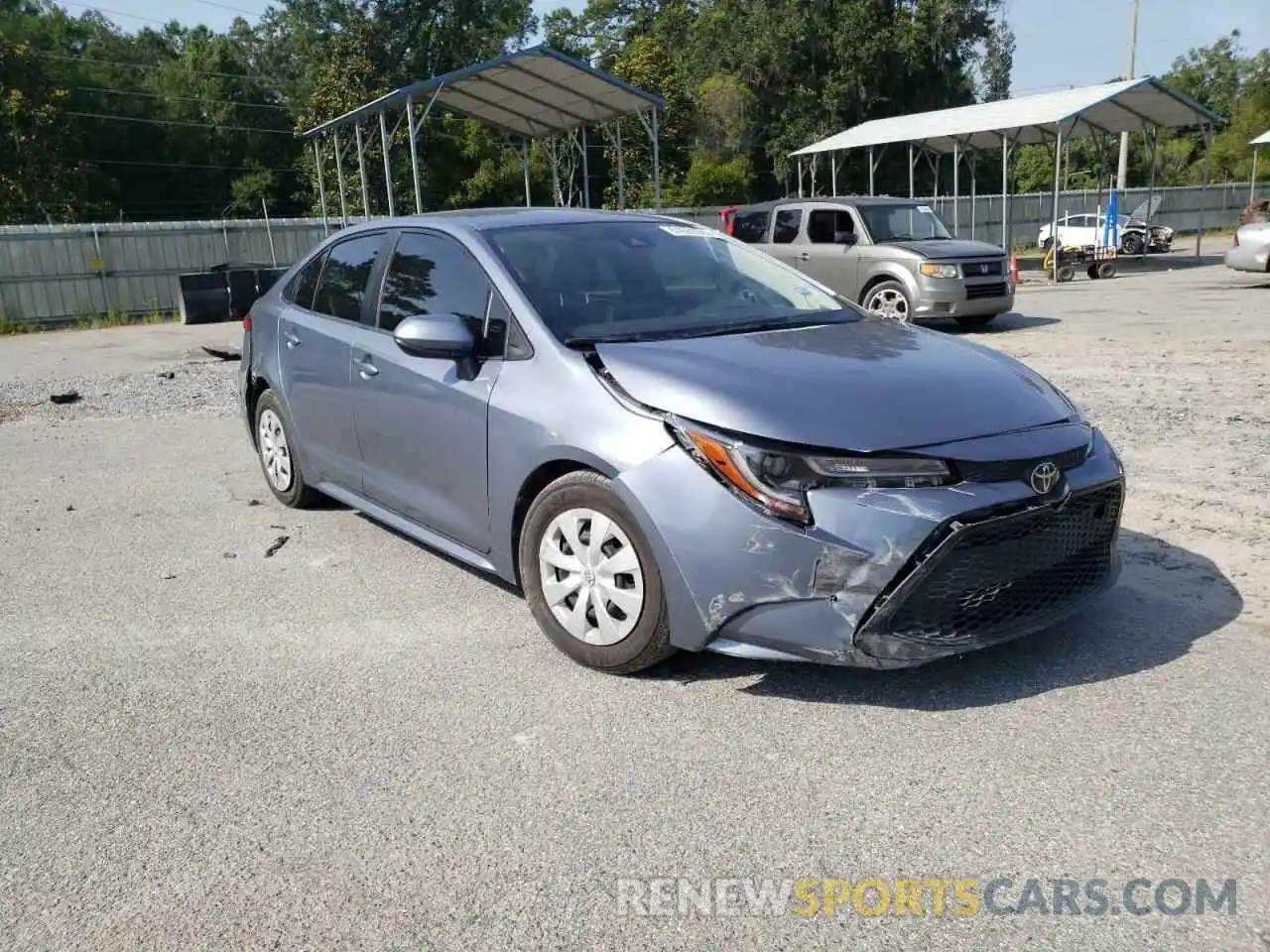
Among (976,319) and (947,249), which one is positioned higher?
(947,249)

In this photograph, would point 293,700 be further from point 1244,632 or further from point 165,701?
point 1244,632

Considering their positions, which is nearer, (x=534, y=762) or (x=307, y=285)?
(x=534, y=762)

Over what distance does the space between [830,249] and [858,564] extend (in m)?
12.1

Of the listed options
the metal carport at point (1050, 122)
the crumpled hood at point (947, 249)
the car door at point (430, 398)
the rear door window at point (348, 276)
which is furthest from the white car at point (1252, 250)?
the car door at point (430, 398)

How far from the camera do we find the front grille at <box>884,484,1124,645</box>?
129 inches

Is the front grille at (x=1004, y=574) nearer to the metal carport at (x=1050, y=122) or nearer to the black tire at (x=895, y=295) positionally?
the black tire at (x=895, y=295)

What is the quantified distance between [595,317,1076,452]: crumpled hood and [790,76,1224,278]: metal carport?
19.6 m

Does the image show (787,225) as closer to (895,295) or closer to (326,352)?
(895,295)

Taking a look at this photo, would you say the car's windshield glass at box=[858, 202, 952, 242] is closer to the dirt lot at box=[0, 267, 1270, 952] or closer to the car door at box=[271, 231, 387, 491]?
the dirt lot at box=[0, 267, 1270, 952]

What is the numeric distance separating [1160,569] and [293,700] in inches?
141

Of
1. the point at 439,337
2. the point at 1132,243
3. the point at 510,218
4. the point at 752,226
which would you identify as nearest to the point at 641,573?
the point at 439,337

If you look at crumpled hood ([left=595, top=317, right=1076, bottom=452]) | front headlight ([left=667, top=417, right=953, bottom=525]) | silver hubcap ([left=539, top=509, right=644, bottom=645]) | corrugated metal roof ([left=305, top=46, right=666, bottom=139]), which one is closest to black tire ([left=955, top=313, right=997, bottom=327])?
corrugated metal roof ([left=305, top=46, right=666, bottom=139])

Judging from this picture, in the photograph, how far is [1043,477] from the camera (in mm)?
3443

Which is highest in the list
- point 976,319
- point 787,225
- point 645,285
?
point 787,225
